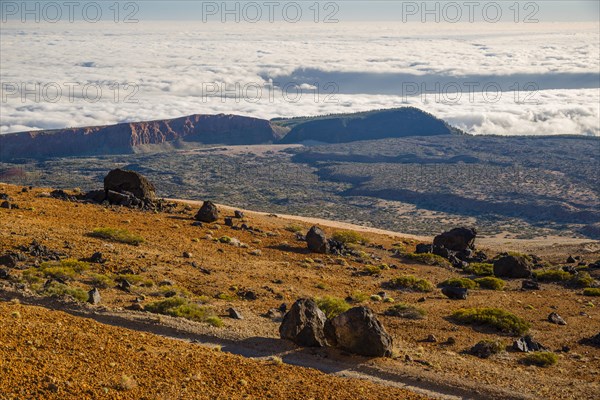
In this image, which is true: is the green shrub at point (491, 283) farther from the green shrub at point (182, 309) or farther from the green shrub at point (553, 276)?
the green shrub at point (182, 309)

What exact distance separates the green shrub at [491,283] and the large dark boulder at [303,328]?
16978 mm

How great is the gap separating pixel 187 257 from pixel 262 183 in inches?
4142

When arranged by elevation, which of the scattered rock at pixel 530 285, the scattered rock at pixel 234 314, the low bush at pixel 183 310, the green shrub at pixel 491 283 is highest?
the low bush at pixel 183 310

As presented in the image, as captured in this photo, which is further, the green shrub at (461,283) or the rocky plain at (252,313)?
the green shrub at (461,283)

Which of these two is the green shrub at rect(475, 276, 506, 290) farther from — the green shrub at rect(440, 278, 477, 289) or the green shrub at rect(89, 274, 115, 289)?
the green shrub at rect(89, 274, 115, 289)

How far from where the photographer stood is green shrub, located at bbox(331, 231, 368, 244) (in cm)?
4834

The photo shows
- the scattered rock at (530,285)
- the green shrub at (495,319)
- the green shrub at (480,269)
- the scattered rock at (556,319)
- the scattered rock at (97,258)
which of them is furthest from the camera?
the green shrub at (480,269)

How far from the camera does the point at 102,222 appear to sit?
3866 cm

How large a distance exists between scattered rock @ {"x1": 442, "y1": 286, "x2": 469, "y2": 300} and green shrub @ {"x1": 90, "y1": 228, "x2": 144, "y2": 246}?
13138mm

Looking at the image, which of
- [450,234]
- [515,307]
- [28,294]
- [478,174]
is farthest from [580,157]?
[28,294]

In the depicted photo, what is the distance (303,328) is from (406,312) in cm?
718

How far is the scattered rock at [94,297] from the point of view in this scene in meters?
24.0

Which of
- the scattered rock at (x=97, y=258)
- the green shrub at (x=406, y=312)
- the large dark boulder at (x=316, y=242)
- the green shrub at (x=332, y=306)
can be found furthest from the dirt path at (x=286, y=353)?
the large dark boulder at (x=316, y=242)

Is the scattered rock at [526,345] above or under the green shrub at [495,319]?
above
